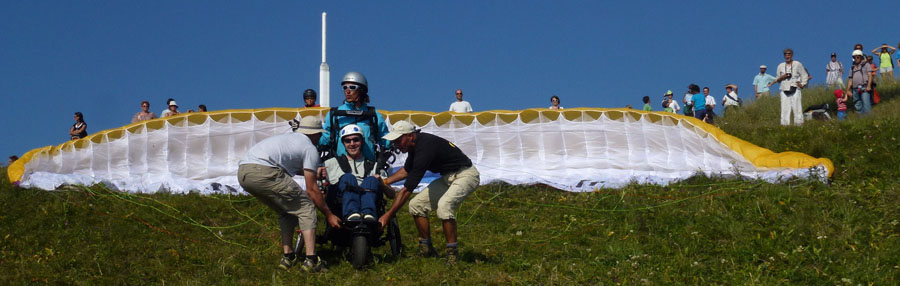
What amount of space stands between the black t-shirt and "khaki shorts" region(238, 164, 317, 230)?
122 centimetres

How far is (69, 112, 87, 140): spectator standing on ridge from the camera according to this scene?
2122 centimetres

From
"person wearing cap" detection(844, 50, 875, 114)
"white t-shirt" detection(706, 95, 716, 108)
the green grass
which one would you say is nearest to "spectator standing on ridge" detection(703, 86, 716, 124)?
"white t-shirt" detection(706, 95, 716, 108)

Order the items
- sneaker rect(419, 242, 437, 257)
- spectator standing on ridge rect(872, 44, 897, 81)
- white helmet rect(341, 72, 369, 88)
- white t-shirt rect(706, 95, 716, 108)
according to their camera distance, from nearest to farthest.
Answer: sneaker rect(419, 242, 437, 257) → white helmet rect(341, 72, 369, 88) → white t-shirt rect(706, 95, 716, 108) → spectator standing on ridge rect(872, 44, 897, 81)

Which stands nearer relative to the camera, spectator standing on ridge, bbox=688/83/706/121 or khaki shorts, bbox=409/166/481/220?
khaki shorts, bbox=409/166/481/220

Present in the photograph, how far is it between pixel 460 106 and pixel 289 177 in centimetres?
1309

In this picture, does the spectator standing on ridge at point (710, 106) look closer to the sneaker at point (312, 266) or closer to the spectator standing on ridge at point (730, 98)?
the spectator standing on ridge at point (730, 98)

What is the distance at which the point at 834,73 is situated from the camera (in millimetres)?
30219

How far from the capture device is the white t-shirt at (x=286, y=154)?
1007 cm

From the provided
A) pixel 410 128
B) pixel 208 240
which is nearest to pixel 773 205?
pixel 410 128

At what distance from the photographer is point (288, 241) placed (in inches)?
420

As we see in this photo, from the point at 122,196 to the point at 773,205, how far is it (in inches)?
447

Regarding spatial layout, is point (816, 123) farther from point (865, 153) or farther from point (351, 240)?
point (351, 240)

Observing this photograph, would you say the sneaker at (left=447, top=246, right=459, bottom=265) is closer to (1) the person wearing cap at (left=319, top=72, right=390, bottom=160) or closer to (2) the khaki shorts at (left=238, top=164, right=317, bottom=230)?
(2) the khaki shorts at (left=238, top=164, right=317, bottom=230)

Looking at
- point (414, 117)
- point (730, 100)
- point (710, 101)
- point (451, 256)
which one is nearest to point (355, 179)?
point (451, 256)
